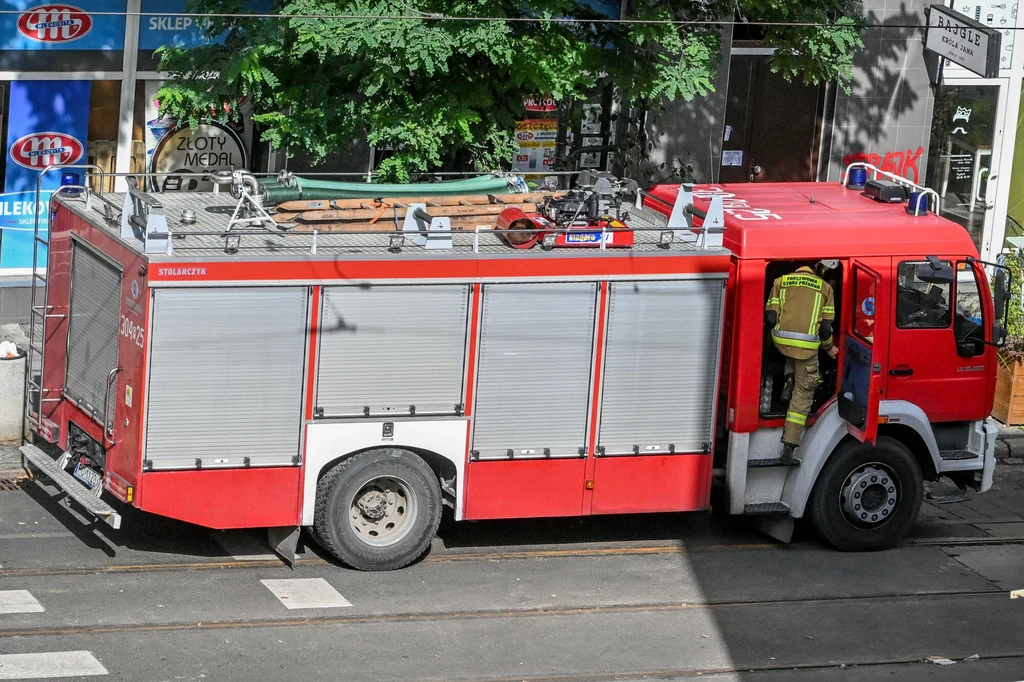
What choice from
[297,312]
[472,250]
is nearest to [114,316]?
[297,312]

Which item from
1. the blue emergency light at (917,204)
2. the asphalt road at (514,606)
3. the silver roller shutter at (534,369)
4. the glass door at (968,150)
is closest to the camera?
the asphalt road at (514,606)

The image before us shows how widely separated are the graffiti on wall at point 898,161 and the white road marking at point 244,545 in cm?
1022

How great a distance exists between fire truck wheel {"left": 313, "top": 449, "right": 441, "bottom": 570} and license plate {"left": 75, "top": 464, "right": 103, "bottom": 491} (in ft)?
4.79

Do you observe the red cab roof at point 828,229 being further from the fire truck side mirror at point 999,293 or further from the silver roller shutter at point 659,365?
the silver roller shutter at point 659,365

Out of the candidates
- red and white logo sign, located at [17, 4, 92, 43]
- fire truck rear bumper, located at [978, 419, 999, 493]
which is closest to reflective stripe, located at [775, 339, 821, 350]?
fire truck rear bumper, located at [978, 419, 999, 493]

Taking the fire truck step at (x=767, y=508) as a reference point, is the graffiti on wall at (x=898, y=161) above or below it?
above

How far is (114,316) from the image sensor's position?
1020cm

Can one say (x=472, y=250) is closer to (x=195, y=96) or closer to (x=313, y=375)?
(x=313, y=375)

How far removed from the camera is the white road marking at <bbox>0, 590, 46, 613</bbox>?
375 inches

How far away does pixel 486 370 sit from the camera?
10.6 m

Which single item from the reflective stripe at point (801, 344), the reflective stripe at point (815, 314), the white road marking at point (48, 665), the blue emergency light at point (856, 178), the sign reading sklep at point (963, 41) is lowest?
the white road marking at point (48, 665)

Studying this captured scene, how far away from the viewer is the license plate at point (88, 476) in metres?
10.4

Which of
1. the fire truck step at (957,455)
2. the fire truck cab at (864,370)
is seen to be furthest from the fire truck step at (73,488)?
the fire truck step at (957,455)

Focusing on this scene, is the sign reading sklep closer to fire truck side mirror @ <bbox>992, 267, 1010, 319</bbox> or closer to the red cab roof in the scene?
the red cab roof
